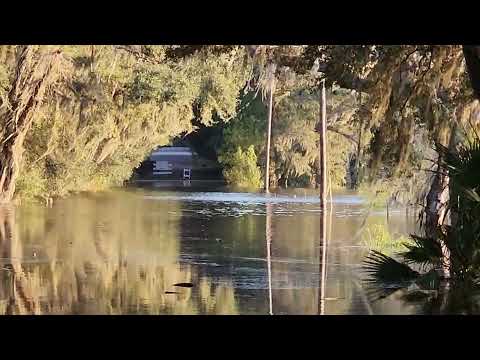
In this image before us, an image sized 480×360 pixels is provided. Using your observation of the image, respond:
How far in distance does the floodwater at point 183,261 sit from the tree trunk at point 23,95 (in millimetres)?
1484

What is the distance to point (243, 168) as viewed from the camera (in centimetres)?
3866

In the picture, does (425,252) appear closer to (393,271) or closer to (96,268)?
(393,271)

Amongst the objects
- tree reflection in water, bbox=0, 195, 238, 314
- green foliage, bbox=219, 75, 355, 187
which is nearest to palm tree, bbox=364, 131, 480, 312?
tree reflection in water, bbox=0, 195, 238, 314

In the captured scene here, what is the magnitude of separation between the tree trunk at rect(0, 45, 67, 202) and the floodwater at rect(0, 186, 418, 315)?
1.48 meters

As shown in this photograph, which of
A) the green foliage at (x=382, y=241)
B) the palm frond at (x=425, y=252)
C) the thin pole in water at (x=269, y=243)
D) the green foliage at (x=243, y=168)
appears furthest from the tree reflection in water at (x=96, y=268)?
the green foliage at (x=243, y=168)

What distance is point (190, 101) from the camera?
79.5ft

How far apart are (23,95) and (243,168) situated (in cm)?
2178

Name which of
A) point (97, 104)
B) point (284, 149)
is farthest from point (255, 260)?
point (284, 149)

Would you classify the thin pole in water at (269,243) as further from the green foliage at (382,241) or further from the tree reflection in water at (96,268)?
the green foliage at (382,241)

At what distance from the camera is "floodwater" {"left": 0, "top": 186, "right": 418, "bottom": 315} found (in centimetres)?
862

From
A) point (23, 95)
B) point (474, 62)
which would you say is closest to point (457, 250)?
point (474, 62)

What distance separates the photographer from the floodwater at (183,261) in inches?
340

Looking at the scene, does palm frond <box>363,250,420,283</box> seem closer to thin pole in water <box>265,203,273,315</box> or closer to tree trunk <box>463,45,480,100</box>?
thin pole in water <box>265,203,273,315</box>
